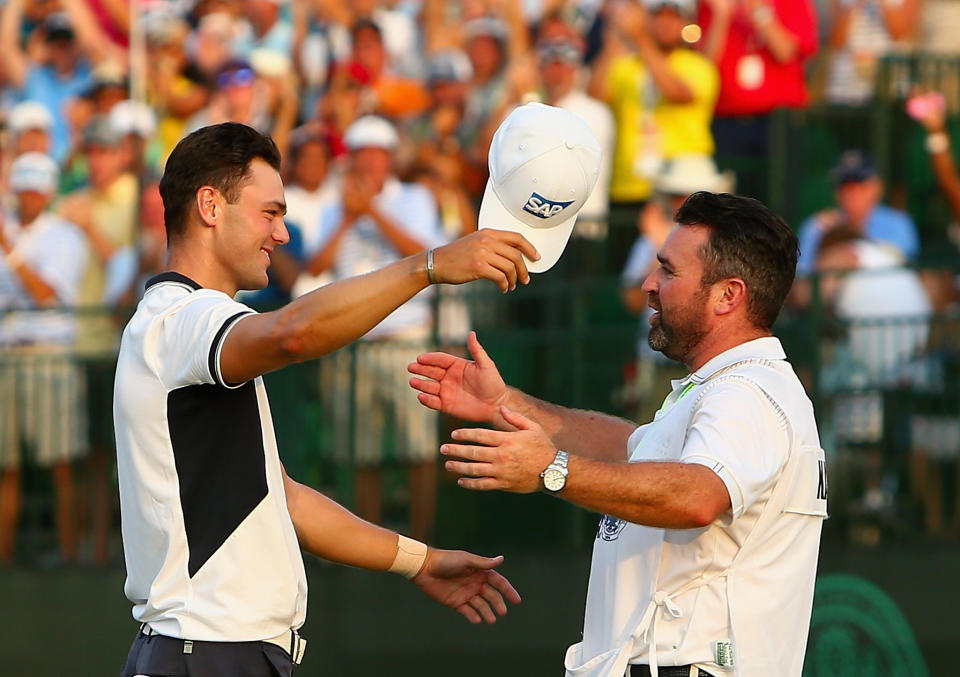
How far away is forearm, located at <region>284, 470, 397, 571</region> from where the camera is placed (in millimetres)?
4805

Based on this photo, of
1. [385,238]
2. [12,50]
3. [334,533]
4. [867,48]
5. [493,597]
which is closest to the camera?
[334,533]

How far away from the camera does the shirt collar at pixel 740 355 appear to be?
4.31 meters

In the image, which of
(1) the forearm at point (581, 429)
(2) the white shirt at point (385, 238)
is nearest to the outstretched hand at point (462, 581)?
(1) the forearm at point (581, 429)

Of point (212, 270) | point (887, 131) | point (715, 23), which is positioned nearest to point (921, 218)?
point (887, 131)

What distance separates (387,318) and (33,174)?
264cm

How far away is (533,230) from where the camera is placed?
4.20m

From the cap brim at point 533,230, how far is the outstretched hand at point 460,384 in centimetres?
50

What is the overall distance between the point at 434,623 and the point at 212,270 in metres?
4.41

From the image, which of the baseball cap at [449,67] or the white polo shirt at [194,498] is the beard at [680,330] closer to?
the white polo shirt at [194,498]

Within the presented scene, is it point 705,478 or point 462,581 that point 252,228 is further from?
point 705,478

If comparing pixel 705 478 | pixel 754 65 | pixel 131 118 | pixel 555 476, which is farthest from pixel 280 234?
pixel 754 65

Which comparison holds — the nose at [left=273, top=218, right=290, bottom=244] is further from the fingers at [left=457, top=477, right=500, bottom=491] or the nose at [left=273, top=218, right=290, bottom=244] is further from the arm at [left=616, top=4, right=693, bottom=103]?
the arm at [left=616, top=4, right=693, bottom=103]

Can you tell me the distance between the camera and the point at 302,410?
8438 millimetres

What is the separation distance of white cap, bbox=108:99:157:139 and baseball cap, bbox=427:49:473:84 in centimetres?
188
